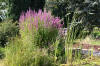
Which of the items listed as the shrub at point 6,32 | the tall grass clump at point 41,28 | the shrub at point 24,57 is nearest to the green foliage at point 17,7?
the shrub at point 6,32

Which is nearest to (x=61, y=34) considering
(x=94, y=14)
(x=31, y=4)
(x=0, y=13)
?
(x=94, y=14)

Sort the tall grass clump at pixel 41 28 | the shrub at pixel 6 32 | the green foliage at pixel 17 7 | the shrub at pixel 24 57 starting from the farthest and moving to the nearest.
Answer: the green foliage at pixel 17 7
the shrub at pixel 6 32
the tall grass clump at pixel 41 28
the shrub at pixel 24 57

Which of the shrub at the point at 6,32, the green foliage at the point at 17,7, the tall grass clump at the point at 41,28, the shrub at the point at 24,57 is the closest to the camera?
the shrub at the point at 24,57

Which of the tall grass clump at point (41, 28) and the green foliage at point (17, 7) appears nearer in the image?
the tall grass clump at point (41, 28)

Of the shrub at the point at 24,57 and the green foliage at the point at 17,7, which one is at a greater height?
the green foliage at the point at 17,7

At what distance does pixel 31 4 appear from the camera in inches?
689

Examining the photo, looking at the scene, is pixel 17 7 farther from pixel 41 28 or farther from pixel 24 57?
pixel 24 57

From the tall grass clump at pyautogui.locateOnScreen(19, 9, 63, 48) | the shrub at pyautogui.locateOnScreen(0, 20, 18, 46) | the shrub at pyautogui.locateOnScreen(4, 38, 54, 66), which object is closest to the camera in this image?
the shrub at pyautogui.locateOnScreen(4, 38, 54, 66)

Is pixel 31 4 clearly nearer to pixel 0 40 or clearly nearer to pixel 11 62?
pixel 0 40

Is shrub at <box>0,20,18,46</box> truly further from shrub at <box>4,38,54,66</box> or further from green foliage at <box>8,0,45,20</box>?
green foliage at <box>8,0,45,20</box>

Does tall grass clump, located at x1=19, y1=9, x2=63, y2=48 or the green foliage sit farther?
the green foliage

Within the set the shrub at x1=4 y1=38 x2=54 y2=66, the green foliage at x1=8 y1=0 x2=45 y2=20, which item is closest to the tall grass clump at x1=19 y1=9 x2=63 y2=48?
the shrub at x1=4 y1=38 x2=54 y2=66

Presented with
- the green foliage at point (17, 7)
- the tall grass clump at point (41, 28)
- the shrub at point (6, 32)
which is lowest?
the shrub at point (6, 32)

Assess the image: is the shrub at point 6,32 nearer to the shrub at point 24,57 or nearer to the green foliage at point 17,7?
the shrub at point 24,57
